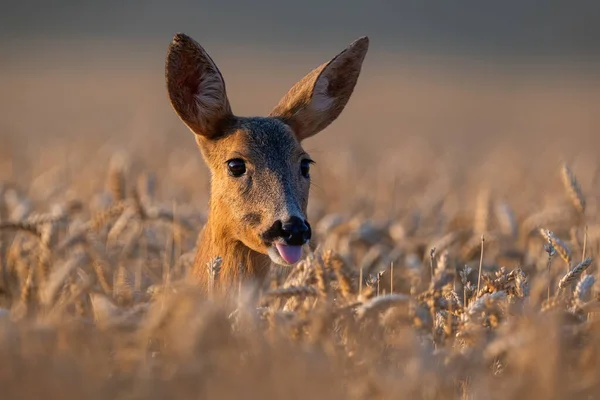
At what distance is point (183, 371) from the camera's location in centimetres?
486

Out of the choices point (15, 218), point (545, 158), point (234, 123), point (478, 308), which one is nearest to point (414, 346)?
point (478, 308)

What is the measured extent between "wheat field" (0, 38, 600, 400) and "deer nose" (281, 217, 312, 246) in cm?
22

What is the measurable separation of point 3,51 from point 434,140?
25.6 metres

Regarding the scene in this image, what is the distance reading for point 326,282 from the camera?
20.9 ft

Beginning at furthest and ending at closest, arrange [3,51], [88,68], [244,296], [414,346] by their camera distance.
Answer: [3,51]
[88,68]
[244,296]
[414,346]

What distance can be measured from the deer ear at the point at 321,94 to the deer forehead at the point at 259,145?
1.46 feet

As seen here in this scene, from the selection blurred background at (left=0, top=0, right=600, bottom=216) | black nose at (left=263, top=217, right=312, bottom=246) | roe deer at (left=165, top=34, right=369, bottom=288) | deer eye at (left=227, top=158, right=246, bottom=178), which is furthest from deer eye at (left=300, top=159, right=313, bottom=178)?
blurred background at (left=0, top=0, right=600, bottom=216)

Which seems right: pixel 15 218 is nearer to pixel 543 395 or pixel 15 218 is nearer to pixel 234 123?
pixel 234 123

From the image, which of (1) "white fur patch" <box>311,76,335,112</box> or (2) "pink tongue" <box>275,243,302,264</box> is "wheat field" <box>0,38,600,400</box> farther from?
(1) "white fur patch" <box>311,76,335,112</box>

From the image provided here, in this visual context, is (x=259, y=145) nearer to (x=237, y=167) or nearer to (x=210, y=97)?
(x=237, y=167)

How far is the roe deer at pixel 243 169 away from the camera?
7391 millimetres

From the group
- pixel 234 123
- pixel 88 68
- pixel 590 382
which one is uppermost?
pixel 88 68

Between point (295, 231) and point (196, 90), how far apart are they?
5.69ft

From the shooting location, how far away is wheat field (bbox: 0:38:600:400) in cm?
487
